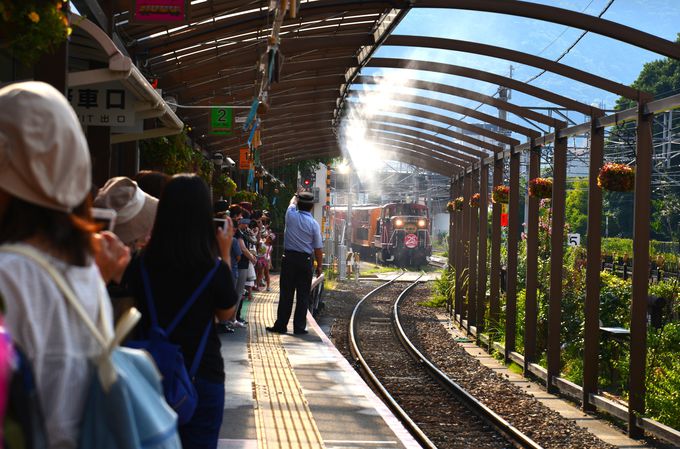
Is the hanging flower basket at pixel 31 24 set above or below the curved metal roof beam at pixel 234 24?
below

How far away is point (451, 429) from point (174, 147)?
4657 millimetres

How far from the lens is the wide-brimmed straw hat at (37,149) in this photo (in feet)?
6.23

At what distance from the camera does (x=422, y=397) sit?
38.1 ft

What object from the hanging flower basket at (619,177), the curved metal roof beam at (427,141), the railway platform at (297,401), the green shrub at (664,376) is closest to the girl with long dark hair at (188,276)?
the railway platform at (297,401)

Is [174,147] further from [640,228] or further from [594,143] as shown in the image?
[640,228]

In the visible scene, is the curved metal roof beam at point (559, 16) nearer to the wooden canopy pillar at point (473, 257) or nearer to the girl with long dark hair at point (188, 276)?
the girl with long dark hair at point (188, 276)

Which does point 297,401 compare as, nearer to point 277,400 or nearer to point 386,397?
point 277,400

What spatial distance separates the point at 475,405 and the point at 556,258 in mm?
2173

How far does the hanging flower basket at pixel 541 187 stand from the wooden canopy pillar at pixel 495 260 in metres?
2.49

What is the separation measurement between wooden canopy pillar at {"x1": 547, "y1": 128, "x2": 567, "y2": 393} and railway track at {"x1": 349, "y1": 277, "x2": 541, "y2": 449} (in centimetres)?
113

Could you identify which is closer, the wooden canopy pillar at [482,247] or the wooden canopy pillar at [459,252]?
the wooden canopy pillar at [482,247]

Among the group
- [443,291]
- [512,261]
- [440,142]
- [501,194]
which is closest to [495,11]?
[512,261]

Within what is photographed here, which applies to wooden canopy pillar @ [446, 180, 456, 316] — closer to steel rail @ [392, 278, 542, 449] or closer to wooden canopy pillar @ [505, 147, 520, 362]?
steel rail @ [392, 278, 542, 449]

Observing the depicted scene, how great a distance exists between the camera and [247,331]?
1176cm
